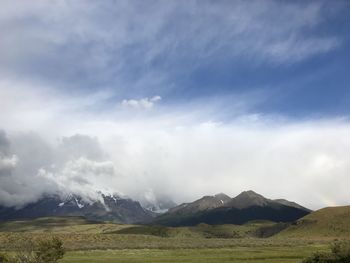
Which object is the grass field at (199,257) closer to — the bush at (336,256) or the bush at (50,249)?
the bush at (336,256)

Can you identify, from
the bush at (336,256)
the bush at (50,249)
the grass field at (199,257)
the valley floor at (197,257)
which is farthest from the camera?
the grass field at (199,257)

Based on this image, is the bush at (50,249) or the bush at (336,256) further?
the bush at (50,249)

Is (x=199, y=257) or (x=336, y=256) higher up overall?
(x=336, y=256)

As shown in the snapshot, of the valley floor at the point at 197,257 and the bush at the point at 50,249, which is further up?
the bush at the point at 50,249

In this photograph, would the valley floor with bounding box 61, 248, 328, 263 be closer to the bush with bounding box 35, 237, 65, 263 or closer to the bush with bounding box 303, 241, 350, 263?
the bush with bounding box 35, 237, 65, 263

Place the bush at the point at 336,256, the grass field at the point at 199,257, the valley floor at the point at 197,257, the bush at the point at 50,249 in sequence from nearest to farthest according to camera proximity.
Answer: the bush at the point at 336,256 → the bush at the point at 50,249 → the valley floor at the point at 197,257 → the grass field at the point at 199,257

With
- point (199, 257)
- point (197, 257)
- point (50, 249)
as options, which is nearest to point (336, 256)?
point (50, 249)

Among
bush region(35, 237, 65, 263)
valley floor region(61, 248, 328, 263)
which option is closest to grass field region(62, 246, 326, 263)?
valley floor region(61, 248, 328, 263)

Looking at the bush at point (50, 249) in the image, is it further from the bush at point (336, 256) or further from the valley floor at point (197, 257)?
the bush at point (336, 256)

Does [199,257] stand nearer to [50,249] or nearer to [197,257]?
[197,257]

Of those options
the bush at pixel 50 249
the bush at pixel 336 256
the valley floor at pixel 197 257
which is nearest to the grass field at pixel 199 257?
the valley floor at pixel 197 257

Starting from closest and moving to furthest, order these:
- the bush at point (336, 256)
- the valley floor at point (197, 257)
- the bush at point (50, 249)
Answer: the bush at point (336, 256)
the bush at point (50, 249)
the valley floor at point (197, 257)

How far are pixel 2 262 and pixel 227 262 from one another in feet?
174

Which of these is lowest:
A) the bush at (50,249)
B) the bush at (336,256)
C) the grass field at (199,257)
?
the grass field at (199,257)
